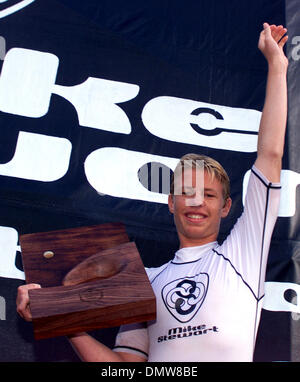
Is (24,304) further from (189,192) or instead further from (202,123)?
(202,123)

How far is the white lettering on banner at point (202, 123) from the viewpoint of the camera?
277cm

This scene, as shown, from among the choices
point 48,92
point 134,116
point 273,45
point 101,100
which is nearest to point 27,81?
point 48,92

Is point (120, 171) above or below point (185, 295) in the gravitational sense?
above

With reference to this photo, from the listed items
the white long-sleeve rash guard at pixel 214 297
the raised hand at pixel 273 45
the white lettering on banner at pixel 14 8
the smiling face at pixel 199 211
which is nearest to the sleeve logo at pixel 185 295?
the white long-sleeve rash guard at pixel 214 297

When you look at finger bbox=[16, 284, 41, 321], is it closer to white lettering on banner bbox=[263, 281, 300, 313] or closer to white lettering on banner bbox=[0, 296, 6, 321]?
white lettering on banner bbox=[0, 296, 6, 321]

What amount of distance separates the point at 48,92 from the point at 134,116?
1.40 ft

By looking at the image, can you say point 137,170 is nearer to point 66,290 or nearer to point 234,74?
point 234,74

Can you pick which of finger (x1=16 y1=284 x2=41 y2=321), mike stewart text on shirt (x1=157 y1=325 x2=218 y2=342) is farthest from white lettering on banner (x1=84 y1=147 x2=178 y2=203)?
finger (x1=16 y1=284 x2=41 y2=321)

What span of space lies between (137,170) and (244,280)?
35.1 inches

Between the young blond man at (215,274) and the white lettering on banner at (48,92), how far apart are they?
0.69m

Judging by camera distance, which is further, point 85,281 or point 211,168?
point 211,168

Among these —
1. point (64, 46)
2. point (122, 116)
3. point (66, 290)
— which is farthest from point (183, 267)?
point (64, 46)

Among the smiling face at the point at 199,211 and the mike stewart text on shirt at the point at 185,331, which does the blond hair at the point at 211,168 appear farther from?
the mike stewart text on shirt at the point at 185,331

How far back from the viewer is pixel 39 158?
2652mm
